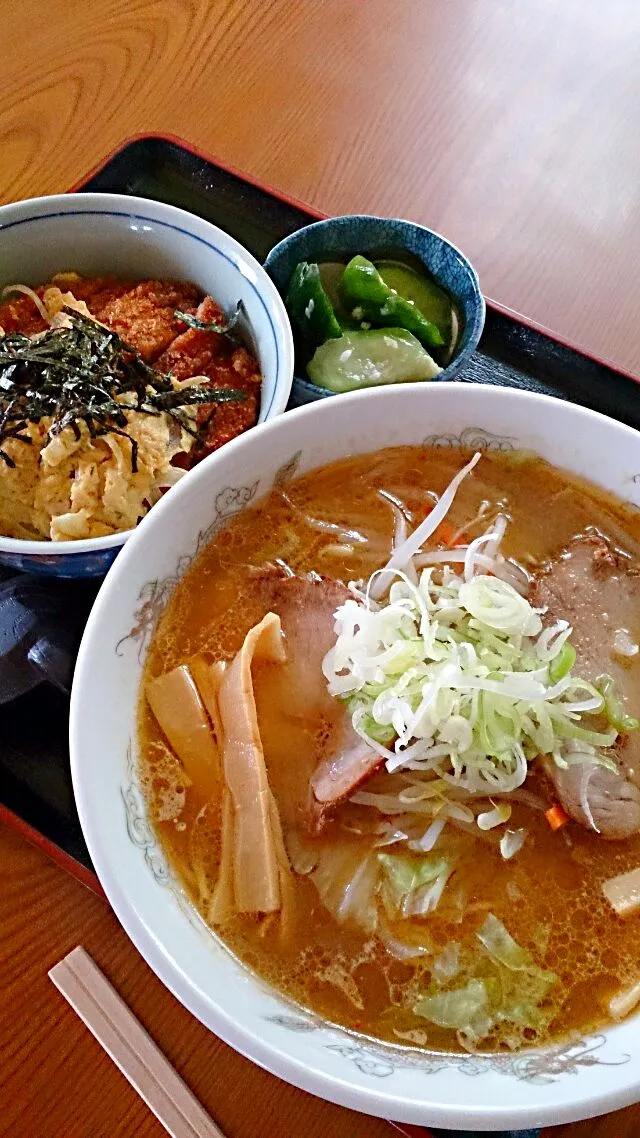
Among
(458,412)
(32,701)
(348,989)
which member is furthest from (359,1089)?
(458,412)

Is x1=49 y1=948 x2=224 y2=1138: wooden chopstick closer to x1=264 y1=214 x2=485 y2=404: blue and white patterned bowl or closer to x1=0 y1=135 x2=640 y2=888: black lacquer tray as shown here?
x1=0 y1=135 x2=640 y2=888: black lacquer tray

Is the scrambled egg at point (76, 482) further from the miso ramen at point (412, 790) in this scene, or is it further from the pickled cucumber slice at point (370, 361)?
the pickled cucumber slice at point (370, 361)

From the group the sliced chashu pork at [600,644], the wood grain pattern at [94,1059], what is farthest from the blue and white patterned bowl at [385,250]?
the wood grain pattern at [94,1059]

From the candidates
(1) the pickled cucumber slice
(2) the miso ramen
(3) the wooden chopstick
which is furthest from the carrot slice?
(1) the pickled cucumber slice

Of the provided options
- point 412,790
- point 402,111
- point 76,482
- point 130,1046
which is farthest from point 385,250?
point 130,1046

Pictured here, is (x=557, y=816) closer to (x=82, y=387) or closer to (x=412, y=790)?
(x=412, y=790)
